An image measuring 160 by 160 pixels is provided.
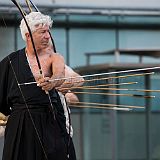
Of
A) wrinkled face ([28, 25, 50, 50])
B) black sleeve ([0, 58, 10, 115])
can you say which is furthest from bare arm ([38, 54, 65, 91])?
black sleeve ([0, 58, 10, 115])

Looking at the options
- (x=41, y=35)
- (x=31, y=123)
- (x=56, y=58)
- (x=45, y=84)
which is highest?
(x=41, y=35)

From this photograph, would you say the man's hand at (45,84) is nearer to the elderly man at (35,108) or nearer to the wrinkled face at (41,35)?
the elderly man at (35,108)

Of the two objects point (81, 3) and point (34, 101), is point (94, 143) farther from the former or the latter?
point (34, 101)

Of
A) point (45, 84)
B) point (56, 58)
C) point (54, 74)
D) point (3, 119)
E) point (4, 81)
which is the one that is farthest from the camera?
point (3, 119)

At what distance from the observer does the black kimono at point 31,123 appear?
3.71 m

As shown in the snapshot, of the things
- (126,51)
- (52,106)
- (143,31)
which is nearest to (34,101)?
(52,106)

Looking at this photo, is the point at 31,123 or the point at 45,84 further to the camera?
the point at 31,123

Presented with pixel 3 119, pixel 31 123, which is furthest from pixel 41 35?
pixel 3 119

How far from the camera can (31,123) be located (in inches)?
147

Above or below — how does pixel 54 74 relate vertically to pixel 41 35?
below

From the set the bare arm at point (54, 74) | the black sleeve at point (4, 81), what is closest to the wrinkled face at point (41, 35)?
the bare arm at point (54, 74)

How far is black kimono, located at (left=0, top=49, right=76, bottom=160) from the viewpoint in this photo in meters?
3.71

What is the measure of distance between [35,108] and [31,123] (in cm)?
8

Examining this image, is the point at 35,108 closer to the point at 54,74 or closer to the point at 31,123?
the point at 31,123
